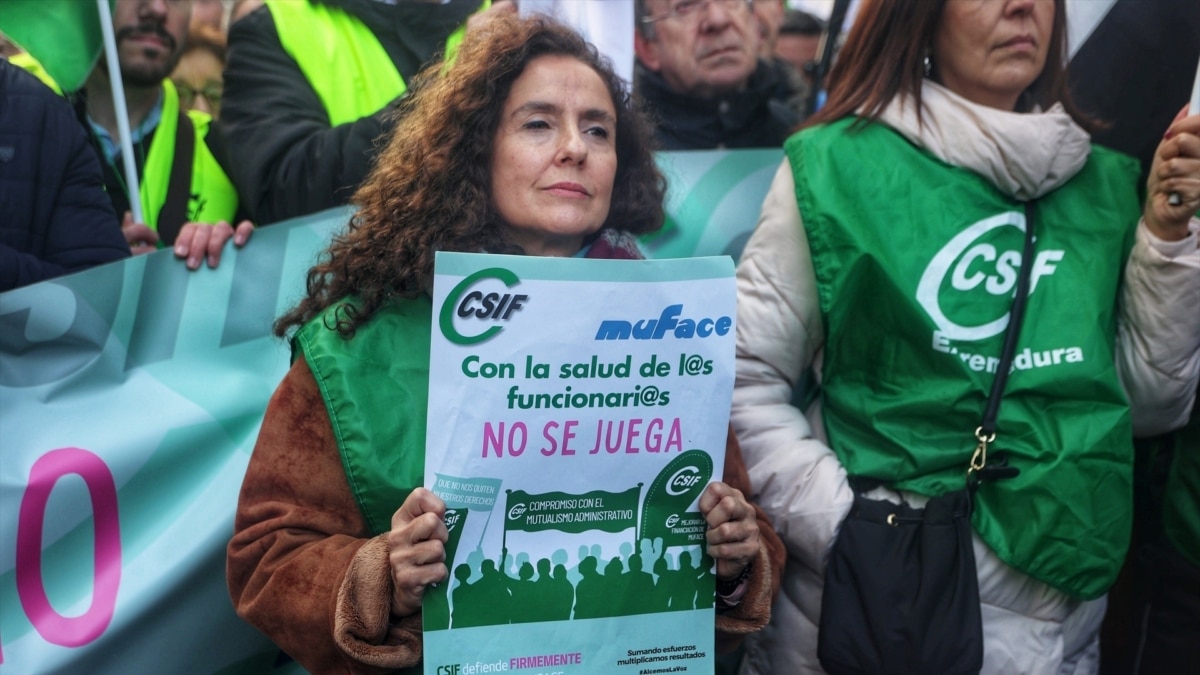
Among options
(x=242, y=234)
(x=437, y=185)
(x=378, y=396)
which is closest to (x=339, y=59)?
(x=242, y=234)

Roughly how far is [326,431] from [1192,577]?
1810mm

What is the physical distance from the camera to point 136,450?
7.63 ft

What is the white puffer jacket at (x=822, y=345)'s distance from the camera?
224 centimetres

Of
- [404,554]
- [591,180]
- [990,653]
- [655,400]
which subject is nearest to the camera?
[404,554]

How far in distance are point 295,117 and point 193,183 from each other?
0.42 metres

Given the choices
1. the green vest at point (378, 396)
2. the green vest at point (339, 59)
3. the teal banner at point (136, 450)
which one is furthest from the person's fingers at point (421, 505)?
the green vest at point (339, 59)

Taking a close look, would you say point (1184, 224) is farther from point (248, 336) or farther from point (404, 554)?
point (248, 336)

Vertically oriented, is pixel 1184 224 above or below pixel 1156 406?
above

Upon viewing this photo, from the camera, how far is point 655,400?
1.83 metres

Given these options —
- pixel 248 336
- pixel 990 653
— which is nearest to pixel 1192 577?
pixel 990 653

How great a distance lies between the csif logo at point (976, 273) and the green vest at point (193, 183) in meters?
1.63

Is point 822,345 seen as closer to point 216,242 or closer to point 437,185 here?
point 437,185

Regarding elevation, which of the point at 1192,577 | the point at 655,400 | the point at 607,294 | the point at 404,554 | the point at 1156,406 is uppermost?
the point at 607,294

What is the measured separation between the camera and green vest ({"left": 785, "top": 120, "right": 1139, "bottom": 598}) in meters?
2.20
